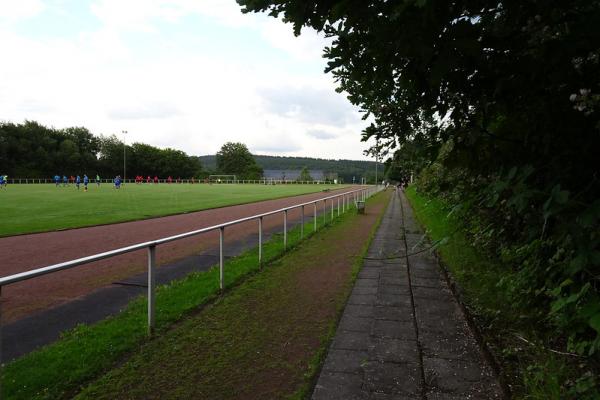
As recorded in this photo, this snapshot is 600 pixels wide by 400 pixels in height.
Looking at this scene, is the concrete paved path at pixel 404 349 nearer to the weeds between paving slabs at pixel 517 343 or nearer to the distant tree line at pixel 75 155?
the weeds between paving slabs at pixel 517 343

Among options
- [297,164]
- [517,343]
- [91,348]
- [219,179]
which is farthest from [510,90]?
[297,164]

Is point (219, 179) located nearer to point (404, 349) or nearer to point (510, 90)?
point (404, 349)

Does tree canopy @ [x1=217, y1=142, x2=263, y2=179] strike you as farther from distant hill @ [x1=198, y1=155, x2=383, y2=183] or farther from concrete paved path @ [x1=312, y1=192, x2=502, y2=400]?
concrete paved path @ [x1=312, y1=192, x2=502, y2=400]

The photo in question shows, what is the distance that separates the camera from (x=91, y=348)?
3672mm

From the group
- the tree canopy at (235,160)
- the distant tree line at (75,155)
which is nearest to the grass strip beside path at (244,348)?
the distant tree line at (75,155)

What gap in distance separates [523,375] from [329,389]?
1.40m

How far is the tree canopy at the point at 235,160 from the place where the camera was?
136875 millimetres

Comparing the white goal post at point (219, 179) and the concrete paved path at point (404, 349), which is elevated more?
the white goal post at point (219, 179)

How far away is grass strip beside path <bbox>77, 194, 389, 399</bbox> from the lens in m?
2.98

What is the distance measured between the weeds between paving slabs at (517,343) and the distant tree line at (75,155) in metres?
84.7

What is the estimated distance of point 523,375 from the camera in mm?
2980

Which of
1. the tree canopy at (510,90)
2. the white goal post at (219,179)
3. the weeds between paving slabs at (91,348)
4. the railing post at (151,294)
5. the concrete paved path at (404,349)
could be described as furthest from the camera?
the white goal post at (219,179)

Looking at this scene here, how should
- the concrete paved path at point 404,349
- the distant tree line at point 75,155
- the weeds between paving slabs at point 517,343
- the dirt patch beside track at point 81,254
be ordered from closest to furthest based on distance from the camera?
the weeds between paving slabs at point 517,343
the concrete paved path at point 404,349
the dirt patch beside track at point 81,254
the distant tree line at point 75,155

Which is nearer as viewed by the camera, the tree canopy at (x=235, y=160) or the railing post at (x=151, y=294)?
the railing post at (x=151, y=294)
